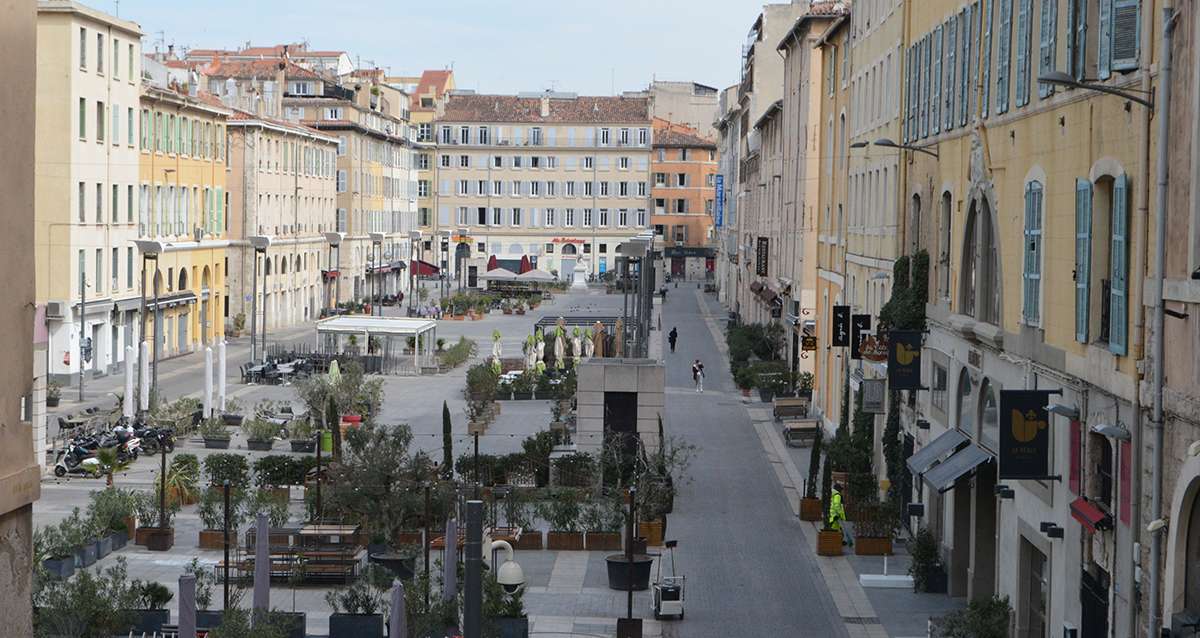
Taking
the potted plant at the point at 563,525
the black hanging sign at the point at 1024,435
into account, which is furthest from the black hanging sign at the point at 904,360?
Result: the black hanging sign at the point at 1024,435

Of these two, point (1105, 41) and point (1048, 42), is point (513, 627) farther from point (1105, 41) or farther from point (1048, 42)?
point (1105, 41)

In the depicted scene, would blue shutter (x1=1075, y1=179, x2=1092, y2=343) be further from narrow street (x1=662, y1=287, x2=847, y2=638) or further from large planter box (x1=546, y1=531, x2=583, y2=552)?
large planter box (x1=546, y1=531, x2=583, y2=552)

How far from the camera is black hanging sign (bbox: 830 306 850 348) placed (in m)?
40.4

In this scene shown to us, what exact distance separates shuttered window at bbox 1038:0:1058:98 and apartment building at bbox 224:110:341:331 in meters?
51.5

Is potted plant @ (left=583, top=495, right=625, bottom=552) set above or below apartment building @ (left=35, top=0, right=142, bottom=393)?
below

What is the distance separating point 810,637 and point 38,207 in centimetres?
3950

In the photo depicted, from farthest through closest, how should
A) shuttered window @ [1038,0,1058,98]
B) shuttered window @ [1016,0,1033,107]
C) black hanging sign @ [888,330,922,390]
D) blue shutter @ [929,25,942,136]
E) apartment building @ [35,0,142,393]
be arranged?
apartment building @ [35,0,142,393]
black hanging sign @ [888,330,922,390]
blue shutter @ [929,25,942,136]
shuttered window @ [1016,0,1033,107]
shuttered window @ [1038,0,1058,98]

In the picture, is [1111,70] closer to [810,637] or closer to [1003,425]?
[1003,425]

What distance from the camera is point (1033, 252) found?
21812mm

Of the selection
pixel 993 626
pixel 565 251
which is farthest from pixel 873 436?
pixel 565 251

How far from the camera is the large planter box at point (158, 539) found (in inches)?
1177

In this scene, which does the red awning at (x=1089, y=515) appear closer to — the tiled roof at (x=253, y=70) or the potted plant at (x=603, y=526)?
the potted plant at (x=603, y=526)

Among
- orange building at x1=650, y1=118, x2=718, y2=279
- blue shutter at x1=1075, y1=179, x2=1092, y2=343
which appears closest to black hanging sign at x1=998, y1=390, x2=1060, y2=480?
blue shutter at x1=1075, y1=179, x2=1092, y2=343

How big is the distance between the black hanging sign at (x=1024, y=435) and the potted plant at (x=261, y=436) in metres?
26.5
